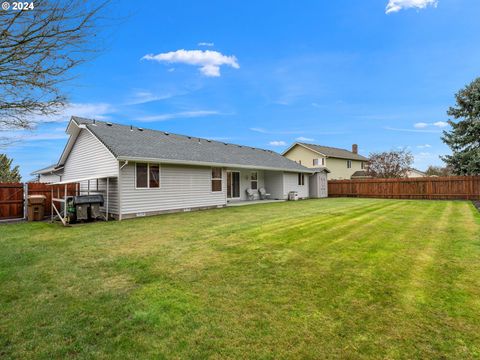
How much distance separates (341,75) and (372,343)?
60.3 ft

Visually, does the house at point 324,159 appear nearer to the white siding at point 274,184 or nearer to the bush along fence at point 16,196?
the white siding at point 274,184

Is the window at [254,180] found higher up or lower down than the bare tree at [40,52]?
lower down

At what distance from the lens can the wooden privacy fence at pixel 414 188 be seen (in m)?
18.8

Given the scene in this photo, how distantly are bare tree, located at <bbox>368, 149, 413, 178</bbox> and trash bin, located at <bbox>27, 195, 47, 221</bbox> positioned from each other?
3320 cm

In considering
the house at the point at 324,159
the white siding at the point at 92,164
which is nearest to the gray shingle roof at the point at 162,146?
the white siding at the point at 92,164

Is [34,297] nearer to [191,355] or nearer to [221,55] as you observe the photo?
[191,355]

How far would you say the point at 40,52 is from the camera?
9.95 ft

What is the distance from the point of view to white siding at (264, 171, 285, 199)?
20.3 meters

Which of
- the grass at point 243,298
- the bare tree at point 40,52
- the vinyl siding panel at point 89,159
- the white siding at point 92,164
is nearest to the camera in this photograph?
the grass at point 243,298

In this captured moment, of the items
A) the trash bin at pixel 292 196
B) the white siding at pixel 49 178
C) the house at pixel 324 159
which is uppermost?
the house at pixel 324 159

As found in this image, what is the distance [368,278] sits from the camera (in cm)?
389

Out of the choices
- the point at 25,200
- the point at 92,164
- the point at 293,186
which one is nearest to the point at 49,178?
the point at 25,200

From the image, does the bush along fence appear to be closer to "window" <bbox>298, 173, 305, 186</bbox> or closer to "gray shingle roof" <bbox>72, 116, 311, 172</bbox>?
"gray shingle roof" <bbox>72, 116, 311, 172</bbox>

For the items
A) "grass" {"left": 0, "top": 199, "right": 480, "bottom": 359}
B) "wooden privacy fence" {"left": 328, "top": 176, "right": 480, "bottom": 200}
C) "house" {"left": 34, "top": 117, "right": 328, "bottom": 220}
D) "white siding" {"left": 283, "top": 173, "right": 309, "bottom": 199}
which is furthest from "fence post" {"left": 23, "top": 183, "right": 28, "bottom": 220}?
"wooden privacy fence" {"left": 328, "top": 176, "right": 480, "bottom": 200}
